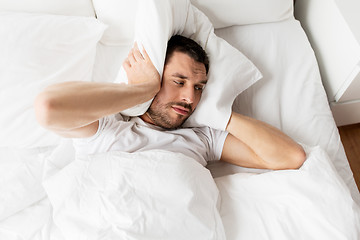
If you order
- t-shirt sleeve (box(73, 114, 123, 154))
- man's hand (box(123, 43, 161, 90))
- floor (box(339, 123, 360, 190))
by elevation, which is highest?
man's hand (box(123, 43, 161, 90))

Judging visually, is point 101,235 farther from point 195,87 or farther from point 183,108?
point 195,87

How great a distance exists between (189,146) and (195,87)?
0.23m

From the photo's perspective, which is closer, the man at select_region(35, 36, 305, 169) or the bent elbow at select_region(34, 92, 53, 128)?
the bent elbow at select_region(34, 92, 53, 128)

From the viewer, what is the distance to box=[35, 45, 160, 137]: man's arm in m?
0.73

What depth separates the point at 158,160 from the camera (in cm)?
91

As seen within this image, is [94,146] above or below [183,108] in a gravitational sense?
below

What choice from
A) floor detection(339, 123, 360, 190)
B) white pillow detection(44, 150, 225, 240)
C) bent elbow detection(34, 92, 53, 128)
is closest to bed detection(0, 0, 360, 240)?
white pillow detection(44, 150, 225, 240)

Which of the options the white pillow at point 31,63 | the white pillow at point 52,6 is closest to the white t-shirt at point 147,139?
the white pillow at point 31,63

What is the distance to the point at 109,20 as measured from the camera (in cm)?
130

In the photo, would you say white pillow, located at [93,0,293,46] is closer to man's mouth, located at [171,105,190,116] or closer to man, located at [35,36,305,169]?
man, located at [35,36,305,169]

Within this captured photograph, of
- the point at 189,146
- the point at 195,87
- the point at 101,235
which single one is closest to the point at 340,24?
Answer: the point at 195,87

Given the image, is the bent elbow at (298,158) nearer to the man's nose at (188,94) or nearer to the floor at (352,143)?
the man's nose at (188,94)

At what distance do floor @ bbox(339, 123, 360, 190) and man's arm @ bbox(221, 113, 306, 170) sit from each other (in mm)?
851

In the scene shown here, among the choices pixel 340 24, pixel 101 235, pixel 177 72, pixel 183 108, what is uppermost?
pixel 340 24
